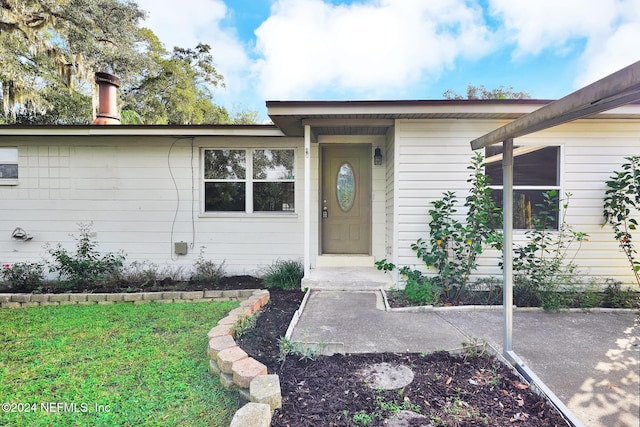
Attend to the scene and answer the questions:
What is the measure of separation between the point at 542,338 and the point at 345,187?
3.89 meters

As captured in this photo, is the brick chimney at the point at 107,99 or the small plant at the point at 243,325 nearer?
the small plant at the point at 243,325

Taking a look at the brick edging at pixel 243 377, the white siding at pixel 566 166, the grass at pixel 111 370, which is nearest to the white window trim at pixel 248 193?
the white siding at pixel 566 166

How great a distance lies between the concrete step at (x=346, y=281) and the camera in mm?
4730

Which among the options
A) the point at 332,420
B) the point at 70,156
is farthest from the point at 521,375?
the point at 70,156

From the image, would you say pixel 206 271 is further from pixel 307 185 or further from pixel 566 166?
pixel 566 166

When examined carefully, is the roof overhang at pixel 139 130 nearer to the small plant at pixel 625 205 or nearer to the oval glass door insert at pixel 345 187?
the oval glass door insert at pixel 345 187

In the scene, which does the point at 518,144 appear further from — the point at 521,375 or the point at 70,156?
the point at 70,156

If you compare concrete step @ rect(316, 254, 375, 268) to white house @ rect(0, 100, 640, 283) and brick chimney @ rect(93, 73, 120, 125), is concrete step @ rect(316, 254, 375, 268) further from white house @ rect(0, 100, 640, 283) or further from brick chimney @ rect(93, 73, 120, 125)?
brick chimney @ rect(93, 73, 120, 125)

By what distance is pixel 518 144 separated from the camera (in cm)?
466

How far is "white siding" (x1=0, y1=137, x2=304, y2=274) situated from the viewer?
588cm

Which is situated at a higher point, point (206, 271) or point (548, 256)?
point (548, 256)

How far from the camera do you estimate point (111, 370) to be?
104 inches

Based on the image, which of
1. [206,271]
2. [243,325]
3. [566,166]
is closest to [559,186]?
[566,166]

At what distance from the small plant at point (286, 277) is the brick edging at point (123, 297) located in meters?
0.51
